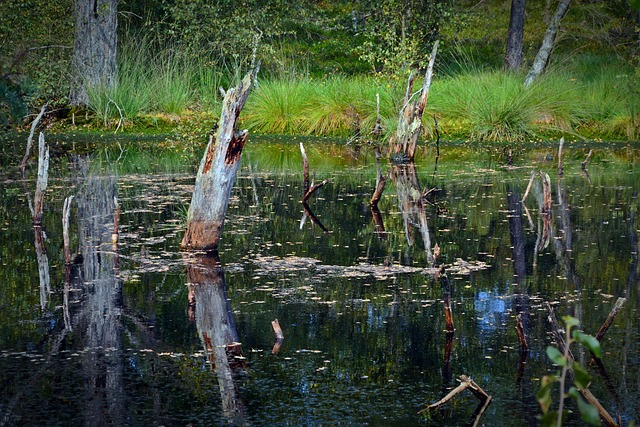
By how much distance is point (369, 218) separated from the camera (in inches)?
480

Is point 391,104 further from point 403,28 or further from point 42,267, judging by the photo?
point 42,267

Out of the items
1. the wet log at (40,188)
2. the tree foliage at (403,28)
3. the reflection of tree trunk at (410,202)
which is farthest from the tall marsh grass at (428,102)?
the wet log at (40,188)

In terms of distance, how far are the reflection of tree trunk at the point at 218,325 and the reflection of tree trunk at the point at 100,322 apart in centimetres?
58

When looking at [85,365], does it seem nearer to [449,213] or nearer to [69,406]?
[69,406]

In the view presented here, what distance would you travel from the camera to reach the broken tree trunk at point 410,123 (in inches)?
672

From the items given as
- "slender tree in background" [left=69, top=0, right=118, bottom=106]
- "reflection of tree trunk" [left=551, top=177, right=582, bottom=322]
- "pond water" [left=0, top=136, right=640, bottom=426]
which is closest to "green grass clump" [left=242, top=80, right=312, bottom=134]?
A: "slender tree in background" [left=69, top=0, right=118, bottom=106]

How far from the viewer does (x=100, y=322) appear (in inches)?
296

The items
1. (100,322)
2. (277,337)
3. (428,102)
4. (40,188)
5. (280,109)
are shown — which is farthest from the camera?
(280,109)

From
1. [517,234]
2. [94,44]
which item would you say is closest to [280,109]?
[94,44]

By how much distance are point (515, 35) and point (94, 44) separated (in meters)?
10.0

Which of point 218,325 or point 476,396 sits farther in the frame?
point 218,325

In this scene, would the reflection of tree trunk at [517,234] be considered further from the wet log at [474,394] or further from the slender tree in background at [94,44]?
the slender tree in background at [94,44]

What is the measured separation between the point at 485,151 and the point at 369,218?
8.74 meters

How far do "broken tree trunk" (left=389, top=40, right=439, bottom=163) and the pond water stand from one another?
2.74m
